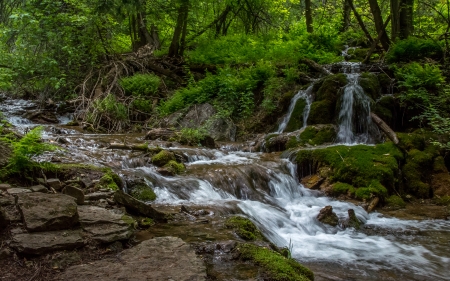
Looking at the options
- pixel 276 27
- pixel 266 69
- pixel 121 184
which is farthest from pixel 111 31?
pixel 121 184

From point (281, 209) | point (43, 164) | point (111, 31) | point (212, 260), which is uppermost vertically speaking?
point (111, 31)

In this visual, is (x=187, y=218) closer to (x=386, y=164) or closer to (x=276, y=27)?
(x=386, y=164)

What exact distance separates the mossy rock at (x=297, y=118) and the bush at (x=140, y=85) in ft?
19.8

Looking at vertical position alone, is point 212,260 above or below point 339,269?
above

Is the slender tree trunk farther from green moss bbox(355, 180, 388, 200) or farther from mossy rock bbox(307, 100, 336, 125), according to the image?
green moss bbox(355, 180, 388, 200)

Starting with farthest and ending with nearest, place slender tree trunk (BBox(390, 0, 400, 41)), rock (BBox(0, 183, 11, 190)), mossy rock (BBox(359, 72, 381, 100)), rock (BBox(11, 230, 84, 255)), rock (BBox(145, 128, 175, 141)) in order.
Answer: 1. slender tree trunk (BBox(390, 0, 400, 41))
2. mossy rock (BBox(359, 72, 381, 100))
3. rock (BBox(145, 128, 175, 141))
4. rock (BBox(0, 183, 11, 190))
5. rock (BBox(11, 230, 84, 255))

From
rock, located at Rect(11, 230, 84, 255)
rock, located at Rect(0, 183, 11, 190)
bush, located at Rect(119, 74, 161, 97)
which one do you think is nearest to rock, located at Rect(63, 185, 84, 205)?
rock, located at Rect(0, 183, 11, 190)

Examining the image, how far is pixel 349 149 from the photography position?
8.88 metres

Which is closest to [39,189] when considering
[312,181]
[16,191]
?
[16,191]

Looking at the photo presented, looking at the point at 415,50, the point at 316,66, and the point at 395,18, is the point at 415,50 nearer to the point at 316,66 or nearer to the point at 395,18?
the point at 395,18

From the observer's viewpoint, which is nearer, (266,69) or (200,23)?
(266,69)

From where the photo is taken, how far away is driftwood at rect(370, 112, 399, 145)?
9.23 m

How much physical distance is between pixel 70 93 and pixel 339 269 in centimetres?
1314

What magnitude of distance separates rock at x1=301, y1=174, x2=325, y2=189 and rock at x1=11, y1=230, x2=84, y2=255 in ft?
19.4
